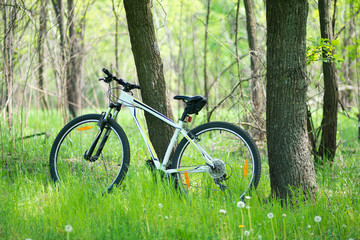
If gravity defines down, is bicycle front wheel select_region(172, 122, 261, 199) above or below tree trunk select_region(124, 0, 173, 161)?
below

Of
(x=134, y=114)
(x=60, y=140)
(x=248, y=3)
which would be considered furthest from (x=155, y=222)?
(x=248, y=3)

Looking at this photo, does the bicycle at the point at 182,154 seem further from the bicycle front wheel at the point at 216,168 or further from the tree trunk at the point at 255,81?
the tree trunk at the point at 255,81

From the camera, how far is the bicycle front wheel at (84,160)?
11.8 feet

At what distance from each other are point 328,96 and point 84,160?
9.03 feet

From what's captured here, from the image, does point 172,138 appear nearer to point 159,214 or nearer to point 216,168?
point 216,168

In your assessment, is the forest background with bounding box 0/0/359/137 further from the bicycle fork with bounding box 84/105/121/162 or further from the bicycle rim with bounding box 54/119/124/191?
the bicycle fork with bounding box 84/105/121/162

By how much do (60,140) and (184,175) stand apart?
134 centimetres

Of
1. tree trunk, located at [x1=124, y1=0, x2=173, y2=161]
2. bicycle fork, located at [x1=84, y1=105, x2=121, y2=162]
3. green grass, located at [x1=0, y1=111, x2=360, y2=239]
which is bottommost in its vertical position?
green grass, located at [x1=0, y1=111, x2=360, y2=239]

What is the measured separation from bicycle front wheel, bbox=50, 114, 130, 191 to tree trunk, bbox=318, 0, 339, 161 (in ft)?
7.41

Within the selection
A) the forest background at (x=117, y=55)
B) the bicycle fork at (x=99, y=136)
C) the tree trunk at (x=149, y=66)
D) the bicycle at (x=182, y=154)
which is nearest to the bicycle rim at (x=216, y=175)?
the bicycle at (x=182, y=154)

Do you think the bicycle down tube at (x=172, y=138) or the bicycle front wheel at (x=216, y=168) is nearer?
the bicycle front wheel at (x=216, y=168)

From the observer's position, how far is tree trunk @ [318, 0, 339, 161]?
4.11m

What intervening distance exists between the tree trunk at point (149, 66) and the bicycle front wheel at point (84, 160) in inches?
14.2

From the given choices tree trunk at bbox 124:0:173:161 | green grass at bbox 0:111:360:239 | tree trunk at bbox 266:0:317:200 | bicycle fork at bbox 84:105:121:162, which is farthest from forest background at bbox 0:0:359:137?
green grass at bbox 0:111:360:239
